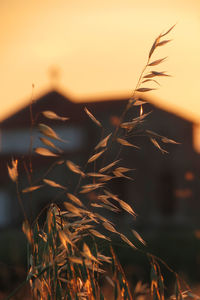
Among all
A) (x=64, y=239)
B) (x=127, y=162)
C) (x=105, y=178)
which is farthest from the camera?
(x=127, y=162)

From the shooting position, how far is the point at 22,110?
30.8 meters

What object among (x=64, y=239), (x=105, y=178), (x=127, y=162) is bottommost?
(x=127, y=162)

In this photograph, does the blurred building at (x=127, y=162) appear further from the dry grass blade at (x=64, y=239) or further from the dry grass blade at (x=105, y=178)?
the dry grass blade at (x=64, y=239)

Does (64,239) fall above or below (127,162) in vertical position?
above

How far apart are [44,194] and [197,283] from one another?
19.1 meters

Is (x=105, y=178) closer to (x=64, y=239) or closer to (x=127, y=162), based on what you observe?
(x=64, y=239)

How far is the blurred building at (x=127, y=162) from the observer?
2686 centimetres

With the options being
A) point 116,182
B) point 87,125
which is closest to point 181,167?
point 116,182

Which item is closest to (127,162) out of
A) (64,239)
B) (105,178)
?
(105,178)

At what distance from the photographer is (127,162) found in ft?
88.8

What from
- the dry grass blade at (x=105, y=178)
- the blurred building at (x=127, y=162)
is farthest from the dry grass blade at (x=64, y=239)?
the blurred building at (x=127, y=162)

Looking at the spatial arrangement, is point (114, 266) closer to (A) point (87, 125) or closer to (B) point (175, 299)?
(B) point (175, 299)

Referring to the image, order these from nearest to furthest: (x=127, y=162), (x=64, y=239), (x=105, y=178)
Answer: (x=64, y=239) → (x=105, y=178) → (x=127, y=162)

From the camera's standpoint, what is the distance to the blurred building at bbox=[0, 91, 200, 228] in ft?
88.1
